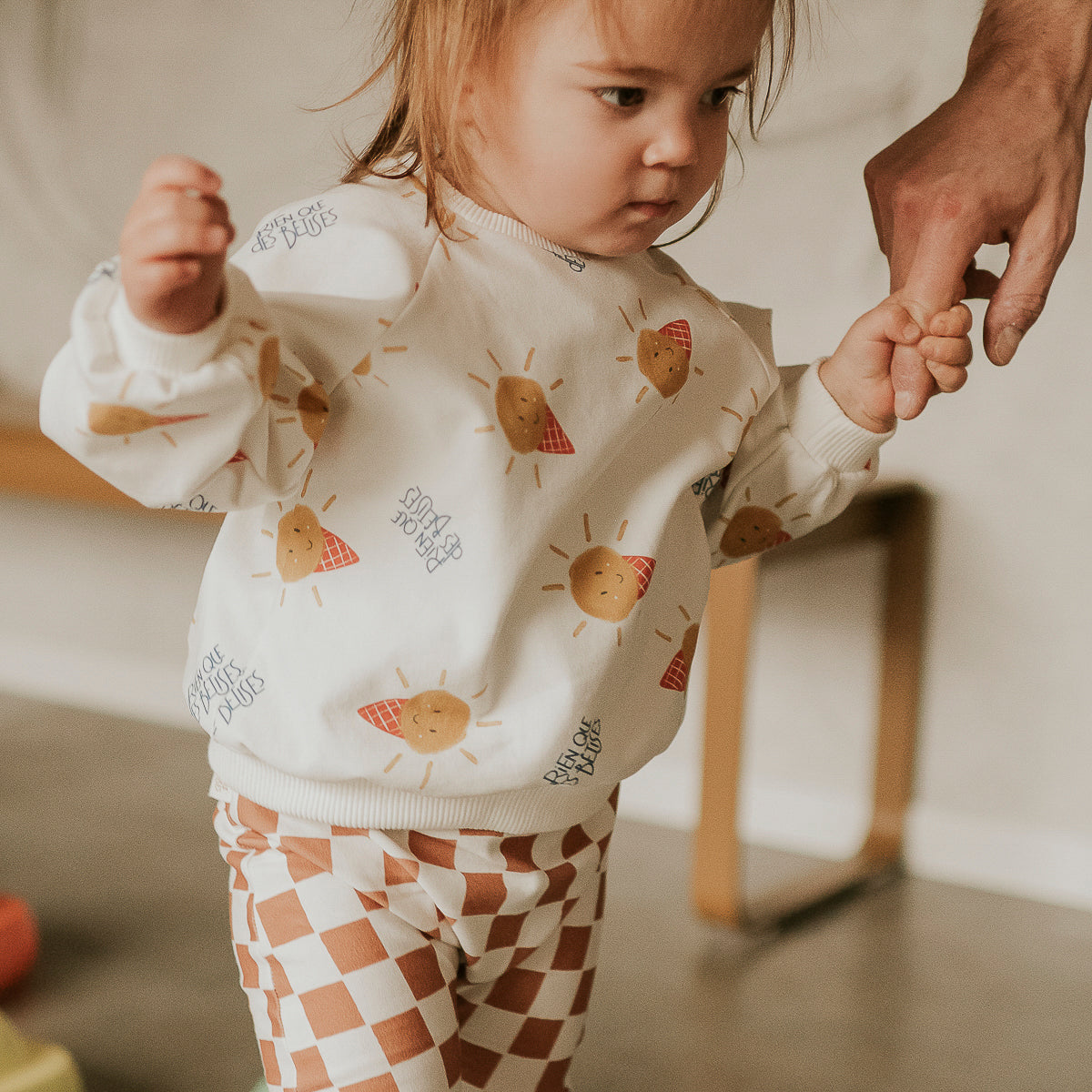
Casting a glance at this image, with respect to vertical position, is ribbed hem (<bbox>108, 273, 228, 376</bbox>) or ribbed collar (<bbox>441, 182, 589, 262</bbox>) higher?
ribbed collar (<bbox>441, 182, 589, 262</bbox>)

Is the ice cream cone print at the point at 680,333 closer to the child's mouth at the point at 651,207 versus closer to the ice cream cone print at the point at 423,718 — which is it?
the child's mouth at the point at 651,207

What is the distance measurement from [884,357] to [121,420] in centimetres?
44

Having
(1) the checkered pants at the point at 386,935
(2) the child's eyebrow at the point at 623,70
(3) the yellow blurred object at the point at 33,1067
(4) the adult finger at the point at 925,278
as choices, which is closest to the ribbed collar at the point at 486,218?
(2) the child's eyebrow at the point at 623,70

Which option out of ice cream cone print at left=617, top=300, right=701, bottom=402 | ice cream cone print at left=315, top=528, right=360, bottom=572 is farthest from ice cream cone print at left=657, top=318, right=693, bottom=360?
ice cream cone print at left=315, top=528, right=360, bottom=572

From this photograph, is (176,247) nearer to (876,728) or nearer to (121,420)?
(121,420)

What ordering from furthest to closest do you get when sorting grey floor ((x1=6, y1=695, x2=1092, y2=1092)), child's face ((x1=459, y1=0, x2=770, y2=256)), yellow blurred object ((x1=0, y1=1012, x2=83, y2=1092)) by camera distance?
grey floor ((x1=6, y1=695, x2=1092, y2=1092)) < yellow blurred object ((x1=0, y1=1012, x2=83, y2=1092)) < child's face ((x1=459, y1=0, x2=770, y2=256))

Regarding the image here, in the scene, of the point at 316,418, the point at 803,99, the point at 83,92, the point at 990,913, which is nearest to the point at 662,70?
the point at 316,418

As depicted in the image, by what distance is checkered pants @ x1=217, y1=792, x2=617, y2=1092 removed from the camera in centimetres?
68

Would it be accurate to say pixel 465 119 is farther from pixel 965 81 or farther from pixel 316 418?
pixel 965 81

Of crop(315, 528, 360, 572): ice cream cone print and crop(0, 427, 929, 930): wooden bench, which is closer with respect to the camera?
crop(315, 528, 360, 572): ice cream cone print

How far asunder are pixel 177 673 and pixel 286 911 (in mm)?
1818

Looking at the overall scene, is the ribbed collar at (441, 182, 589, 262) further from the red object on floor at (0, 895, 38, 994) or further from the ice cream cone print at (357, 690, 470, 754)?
the red object on floor at (0, 895, 38, 994)

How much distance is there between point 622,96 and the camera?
61 centimetres

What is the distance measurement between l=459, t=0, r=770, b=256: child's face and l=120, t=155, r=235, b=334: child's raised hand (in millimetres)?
188
